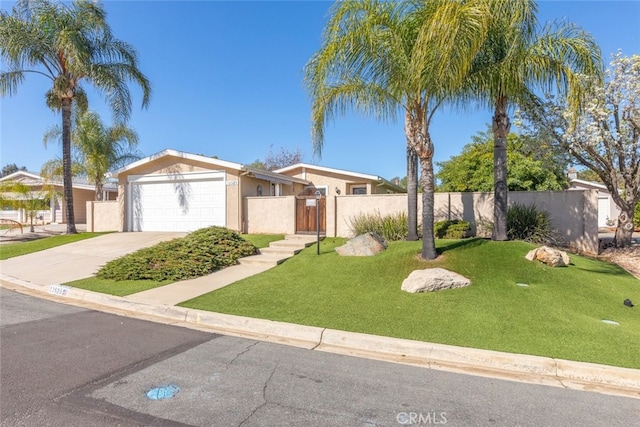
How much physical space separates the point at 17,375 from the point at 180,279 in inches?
190

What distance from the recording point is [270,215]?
15562 millimetres

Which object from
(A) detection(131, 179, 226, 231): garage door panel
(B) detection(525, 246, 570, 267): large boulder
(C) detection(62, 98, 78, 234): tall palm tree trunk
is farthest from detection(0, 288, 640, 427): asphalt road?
(C) detection(62, 98, 78, 234): tall palm tree trunk

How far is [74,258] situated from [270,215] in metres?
7.10

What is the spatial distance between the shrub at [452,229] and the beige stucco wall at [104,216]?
1516 cm

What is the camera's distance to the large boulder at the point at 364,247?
10188 millimetres

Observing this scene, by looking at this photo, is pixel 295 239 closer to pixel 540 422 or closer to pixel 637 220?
pixel 540 422

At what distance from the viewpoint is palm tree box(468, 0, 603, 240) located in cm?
836

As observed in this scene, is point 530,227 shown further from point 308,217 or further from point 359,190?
point 359,190

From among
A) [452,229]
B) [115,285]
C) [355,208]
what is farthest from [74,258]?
[452,229]

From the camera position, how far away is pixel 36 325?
18.6 ft

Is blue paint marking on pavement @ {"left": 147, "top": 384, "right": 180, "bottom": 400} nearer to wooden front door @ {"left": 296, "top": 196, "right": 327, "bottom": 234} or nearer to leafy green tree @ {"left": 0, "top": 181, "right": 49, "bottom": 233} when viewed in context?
wooden front door @ {"left": 296, "top": 196, "right": 327, "bottom": 234}

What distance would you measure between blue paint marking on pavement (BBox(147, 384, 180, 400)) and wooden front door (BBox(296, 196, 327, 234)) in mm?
11123

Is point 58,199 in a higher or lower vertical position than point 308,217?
higher

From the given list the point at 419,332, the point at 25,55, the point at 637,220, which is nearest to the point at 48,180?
the point at 25,55
